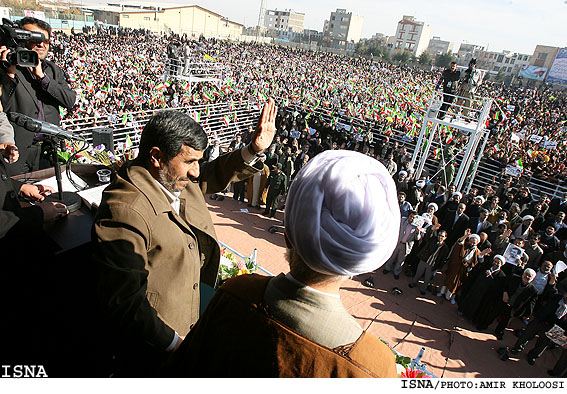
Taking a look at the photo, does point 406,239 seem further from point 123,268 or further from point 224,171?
point 123,268

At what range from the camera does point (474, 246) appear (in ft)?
22.5

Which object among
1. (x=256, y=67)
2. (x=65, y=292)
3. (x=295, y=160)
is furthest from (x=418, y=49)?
(x=65, y=292)

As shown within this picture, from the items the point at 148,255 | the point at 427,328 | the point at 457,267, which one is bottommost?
the point at 427,328

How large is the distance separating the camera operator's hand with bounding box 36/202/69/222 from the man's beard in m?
1.64

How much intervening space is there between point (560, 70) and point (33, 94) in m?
81.6

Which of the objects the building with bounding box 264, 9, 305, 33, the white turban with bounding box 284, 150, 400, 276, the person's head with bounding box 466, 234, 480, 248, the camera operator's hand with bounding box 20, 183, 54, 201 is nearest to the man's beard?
the white turban with bounding box 284, 150, 400, 276

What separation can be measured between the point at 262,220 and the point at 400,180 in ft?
13.4

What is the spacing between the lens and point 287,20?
116 meters

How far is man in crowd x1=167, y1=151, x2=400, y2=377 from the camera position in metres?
0.98

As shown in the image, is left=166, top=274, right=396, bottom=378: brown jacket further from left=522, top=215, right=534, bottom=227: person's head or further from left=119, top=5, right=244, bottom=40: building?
left=119, top=5, right=244, bottom=40: building

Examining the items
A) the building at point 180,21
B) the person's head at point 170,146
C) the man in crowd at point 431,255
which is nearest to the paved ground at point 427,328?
the man in crowd at point 431,255

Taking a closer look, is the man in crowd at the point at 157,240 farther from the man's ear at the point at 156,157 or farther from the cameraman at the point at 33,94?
the cameraman at the point at 33,94

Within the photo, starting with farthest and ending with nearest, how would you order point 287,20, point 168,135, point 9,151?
point 287,20 → point 9,151 → point 168,135

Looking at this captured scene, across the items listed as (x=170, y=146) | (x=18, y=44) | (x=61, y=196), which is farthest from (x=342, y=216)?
(x=18, y=44)
